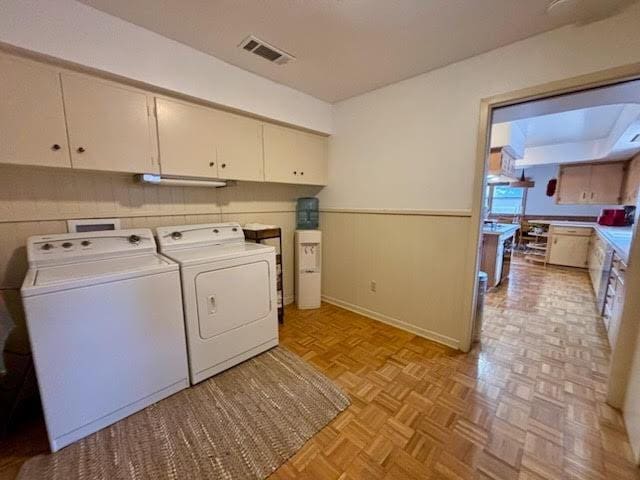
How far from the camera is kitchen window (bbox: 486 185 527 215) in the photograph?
288 inches

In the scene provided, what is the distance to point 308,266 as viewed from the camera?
320cm

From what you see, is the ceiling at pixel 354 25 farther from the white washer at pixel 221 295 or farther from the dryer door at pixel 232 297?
the dryer door at pixel 232 297

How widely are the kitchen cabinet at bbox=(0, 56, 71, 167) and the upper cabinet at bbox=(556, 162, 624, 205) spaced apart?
8532 mm

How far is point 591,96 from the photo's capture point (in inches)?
71.3

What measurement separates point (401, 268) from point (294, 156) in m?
1.69

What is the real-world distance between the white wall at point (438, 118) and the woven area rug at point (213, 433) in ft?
6.31

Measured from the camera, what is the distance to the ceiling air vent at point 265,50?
6.25 ft

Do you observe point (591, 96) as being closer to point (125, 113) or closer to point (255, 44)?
point (255, 44)

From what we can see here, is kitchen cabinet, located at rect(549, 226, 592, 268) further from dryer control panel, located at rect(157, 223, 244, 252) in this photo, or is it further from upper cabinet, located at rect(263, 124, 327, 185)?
dryer control panel, located at rect(157, 223, 244, 252)

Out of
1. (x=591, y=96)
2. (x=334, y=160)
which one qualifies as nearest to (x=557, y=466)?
(x=591, y=96)

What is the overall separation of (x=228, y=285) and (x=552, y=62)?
109 inches

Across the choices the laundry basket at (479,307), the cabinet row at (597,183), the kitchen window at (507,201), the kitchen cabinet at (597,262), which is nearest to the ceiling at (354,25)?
the laundry basket at (479,307)

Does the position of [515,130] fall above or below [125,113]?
above

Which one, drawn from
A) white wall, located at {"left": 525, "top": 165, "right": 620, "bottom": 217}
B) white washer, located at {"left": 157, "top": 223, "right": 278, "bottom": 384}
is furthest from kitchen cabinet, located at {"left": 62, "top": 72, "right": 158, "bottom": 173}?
white wall, located at {"left": 525, "top": 165, "right": 620, "bottom": 217}
